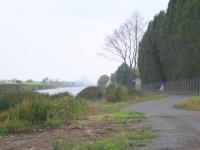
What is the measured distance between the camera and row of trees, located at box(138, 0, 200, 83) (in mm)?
49812

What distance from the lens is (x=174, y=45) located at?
190 ft

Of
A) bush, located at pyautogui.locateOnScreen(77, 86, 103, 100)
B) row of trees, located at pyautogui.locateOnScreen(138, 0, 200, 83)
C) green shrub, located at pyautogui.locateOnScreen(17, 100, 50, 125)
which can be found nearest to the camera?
green shrub, located at pyautogui.locateOnScreen(17, 100, 50, 125)

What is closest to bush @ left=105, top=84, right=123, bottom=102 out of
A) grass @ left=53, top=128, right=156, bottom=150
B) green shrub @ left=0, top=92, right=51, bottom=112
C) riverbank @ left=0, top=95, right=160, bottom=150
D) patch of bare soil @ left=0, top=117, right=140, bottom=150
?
green shrub @ left=0, top=92, right=51, bottom=112

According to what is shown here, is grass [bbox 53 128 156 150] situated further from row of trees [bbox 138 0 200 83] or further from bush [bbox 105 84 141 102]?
row of trees [bbox 138 0 200 83]

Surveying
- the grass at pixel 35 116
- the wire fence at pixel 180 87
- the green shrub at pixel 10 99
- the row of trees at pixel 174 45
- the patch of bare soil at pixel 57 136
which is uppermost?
the row of trees at pixel 174 45

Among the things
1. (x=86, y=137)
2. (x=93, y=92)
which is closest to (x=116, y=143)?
(x=86, y=137)

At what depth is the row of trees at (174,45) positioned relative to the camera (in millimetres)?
49812

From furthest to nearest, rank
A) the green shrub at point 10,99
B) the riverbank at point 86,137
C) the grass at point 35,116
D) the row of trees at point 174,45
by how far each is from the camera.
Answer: the row of trees at point 174,45, the green shrub at point 10,99, the grass at point 35,116, the riverbank at point 86,137

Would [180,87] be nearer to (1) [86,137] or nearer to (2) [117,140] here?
(1) [86,137]

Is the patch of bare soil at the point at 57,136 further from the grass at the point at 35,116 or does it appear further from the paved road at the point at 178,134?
the paved road at the point at 178,134

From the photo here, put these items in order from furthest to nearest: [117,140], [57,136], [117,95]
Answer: [117,95]
[57,136]
[117,140]

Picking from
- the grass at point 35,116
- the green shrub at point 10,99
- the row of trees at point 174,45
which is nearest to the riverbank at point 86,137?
the grass at point 35,116

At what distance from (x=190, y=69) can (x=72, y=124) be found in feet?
117

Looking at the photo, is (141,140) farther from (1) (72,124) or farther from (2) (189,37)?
(2) (189,37)
